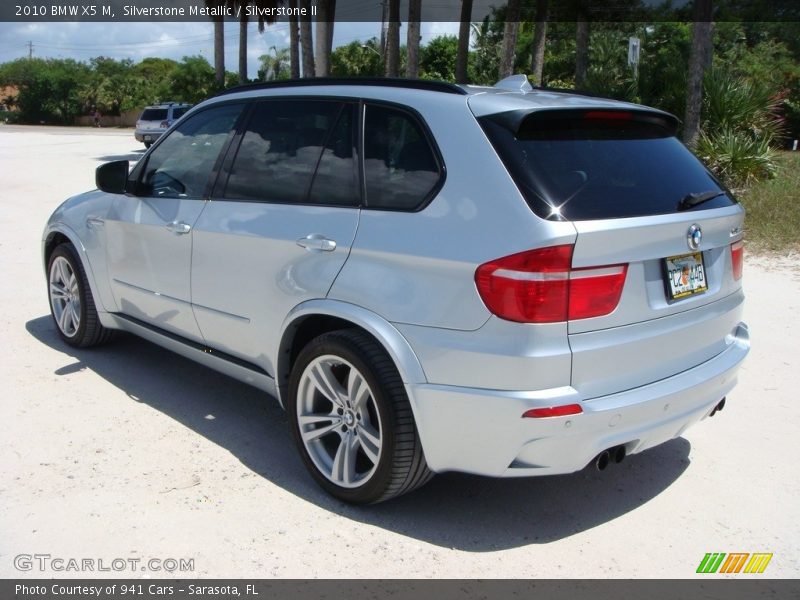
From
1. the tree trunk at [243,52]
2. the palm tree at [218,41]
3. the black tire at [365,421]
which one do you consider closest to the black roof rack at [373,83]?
the black tire at [365,421]

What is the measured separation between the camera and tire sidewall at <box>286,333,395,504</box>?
3369 mm

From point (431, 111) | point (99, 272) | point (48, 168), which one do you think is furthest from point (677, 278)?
point (48, 168)

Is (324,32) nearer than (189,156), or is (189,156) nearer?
(189,156)

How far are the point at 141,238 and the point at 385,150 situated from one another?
1.94 meters

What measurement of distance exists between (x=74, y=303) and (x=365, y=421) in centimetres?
308

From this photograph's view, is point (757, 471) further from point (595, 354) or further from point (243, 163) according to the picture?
point (243, 163)

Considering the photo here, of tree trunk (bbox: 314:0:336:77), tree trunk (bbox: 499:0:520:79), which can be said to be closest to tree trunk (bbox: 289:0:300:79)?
tree trunk (bbox: 314:0:336:77)

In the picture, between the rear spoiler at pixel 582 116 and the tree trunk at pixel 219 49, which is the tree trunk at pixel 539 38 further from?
the tree trunk at pixel 219 49

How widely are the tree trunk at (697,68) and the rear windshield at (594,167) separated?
10.1 m

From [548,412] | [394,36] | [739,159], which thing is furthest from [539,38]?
[548,412]

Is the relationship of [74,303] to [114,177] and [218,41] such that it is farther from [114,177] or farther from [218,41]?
[218,41]

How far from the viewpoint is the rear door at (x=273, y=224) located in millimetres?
3707

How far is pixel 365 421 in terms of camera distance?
363cm
